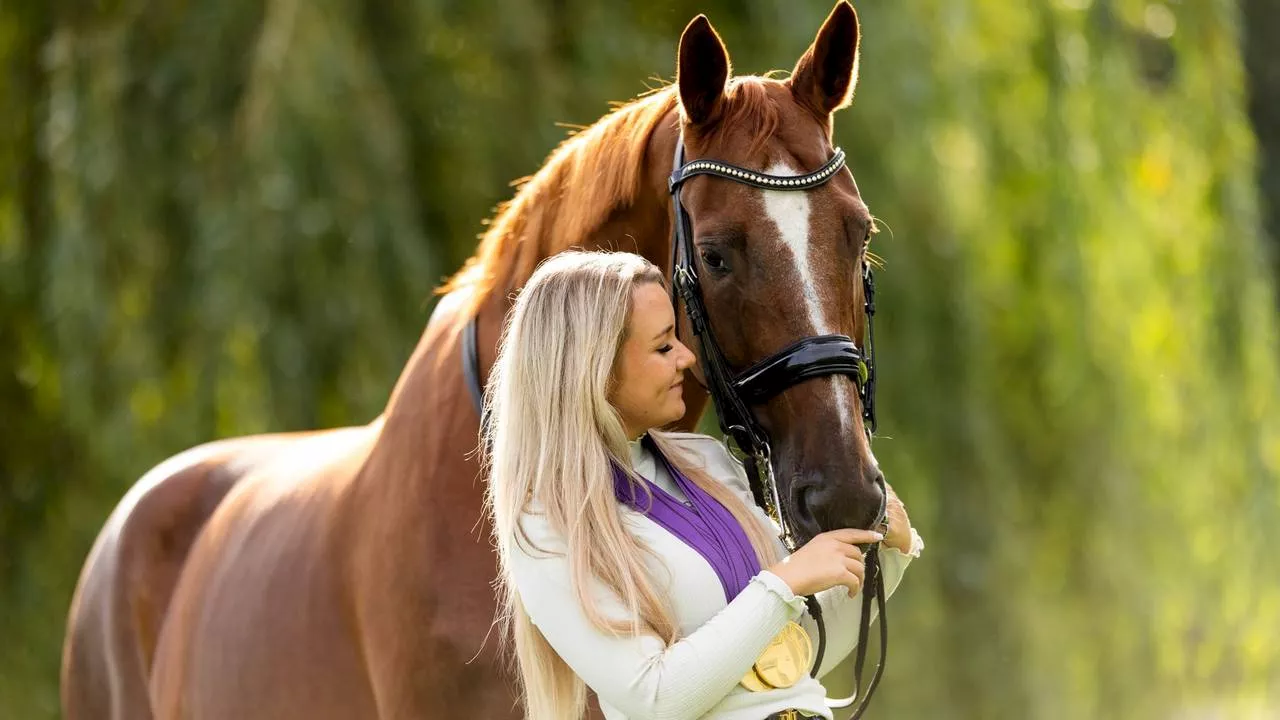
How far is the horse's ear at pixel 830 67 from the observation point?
2.59 meters

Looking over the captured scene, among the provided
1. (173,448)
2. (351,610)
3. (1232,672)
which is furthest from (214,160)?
(1232,672)

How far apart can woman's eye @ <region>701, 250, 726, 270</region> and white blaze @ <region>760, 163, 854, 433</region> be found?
0.33 ft

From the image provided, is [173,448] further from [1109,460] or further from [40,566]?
[1109,460]

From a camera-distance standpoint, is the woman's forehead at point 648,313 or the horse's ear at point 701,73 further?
the horse's ear at point 701,73

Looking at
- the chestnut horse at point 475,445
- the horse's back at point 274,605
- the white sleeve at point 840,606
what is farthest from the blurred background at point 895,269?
the white sleeve at point 840,606

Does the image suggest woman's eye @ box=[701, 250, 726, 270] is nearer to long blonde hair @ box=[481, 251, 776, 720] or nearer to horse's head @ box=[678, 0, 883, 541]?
horse's head @ box=[678, 0, 883, 541]

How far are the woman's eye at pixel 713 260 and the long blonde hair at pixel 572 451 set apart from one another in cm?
16

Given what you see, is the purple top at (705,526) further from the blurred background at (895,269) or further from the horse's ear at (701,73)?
the blurred background at (895,269)

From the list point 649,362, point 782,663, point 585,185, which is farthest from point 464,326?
point 782,663

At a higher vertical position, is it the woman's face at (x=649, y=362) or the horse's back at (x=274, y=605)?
the woman's face at (x=649, y=362)

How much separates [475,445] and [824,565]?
888 mm

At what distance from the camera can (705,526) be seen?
2.16 m

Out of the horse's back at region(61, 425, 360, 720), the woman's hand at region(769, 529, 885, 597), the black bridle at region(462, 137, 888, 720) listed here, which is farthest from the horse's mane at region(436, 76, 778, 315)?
the horse's back at region(61, 425, 360, 720)

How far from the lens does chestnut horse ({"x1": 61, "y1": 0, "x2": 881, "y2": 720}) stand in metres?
2.29
